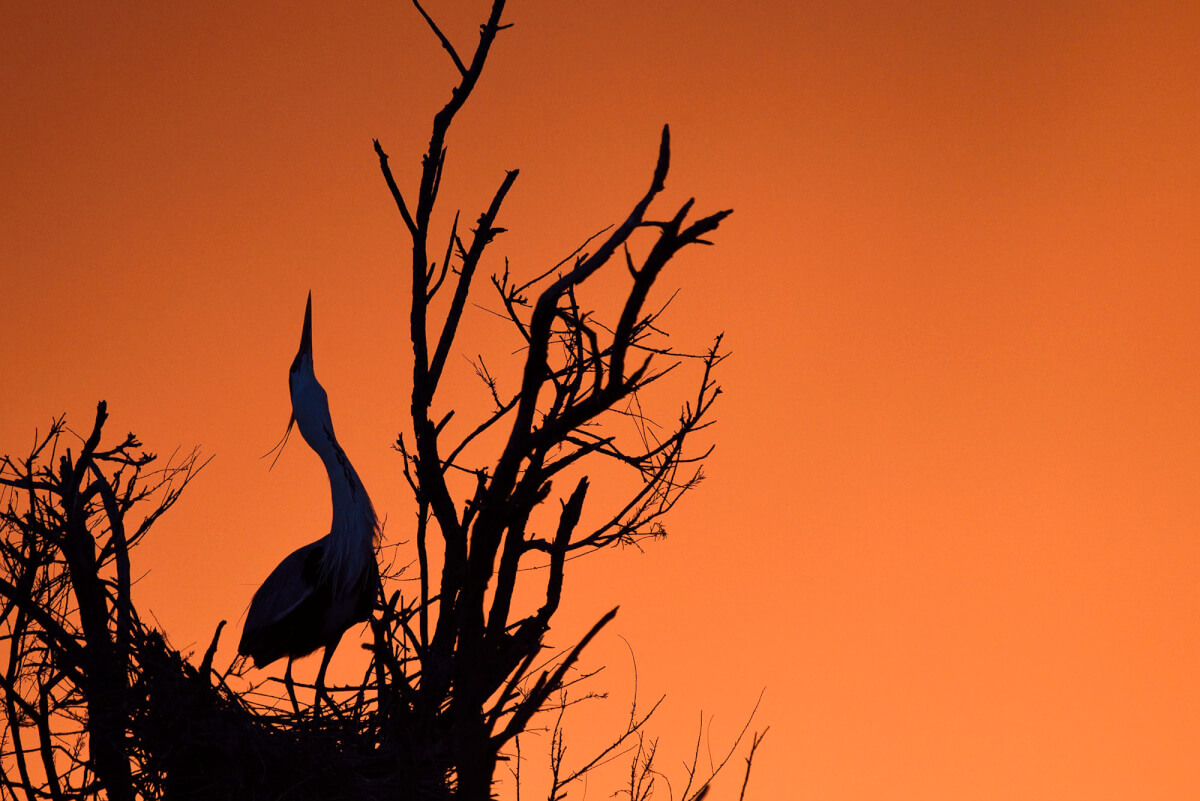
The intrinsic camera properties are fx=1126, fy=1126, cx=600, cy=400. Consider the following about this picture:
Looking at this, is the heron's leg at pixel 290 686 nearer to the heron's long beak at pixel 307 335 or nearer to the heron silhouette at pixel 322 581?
the heron silhouette at pixel 322 581

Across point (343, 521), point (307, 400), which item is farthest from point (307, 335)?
point (343, 521)

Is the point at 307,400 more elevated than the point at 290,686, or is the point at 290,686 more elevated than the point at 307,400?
the point at 307,400

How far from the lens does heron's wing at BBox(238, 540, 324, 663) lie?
5840 millimetres

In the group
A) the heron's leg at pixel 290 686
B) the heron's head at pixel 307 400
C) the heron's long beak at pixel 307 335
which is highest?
the heron's long beak at pixel 307 335

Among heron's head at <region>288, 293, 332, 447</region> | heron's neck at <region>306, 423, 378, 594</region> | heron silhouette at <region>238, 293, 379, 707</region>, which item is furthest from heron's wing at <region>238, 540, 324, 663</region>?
heron's head at <region>288, 293, 332, 447</region>

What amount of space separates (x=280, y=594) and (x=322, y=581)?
25cm

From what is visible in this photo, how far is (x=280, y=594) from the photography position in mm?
5898

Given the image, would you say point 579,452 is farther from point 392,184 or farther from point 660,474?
point 392,184

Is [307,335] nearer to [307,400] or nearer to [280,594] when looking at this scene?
[307,400]

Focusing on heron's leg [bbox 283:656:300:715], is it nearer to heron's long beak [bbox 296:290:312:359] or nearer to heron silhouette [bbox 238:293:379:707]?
heron silhouette [bbox 238:293:379:707]

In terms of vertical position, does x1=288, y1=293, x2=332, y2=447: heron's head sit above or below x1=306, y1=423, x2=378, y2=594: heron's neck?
above

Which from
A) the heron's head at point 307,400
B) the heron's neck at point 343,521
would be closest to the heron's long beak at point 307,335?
A: the heron's head at point 307,400

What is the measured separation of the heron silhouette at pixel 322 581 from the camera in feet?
19.0

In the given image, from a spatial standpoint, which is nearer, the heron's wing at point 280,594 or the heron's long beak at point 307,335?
the heron's wing at point 280,594
